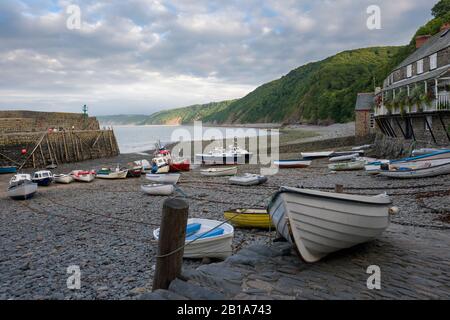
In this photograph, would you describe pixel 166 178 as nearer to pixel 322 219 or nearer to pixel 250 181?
pixel 250 181

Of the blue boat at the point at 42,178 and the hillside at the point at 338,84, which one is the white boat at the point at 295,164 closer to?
the blue boat at the point at 42,178

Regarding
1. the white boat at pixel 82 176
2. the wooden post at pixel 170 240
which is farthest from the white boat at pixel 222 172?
the wooden post at pixel 170 240

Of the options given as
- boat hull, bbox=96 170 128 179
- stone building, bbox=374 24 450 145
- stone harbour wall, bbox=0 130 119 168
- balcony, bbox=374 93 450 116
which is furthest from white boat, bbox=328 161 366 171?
stone harbour wall, bbox=0 130 119 168

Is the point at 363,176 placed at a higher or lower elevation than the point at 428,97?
lower

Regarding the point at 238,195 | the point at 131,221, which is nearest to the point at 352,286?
the point at 131,221

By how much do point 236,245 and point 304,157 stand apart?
90.5 ft

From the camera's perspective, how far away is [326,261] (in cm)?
664

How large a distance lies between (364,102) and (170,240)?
47.7m

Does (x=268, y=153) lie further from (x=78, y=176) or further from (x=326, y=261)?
(x=326, y=261)

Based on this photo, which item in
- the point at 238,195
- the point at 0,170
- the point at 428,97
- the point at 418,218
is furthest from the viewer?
the point at 0,170

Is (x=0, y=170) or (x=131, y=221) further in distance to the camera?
(x=0, y=170)

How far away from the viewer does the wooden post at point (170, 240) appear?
5875mm

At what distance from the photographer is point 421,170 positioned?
19.9 m

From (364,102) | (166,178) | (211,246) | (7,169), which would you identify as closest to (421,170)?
(211,246)
